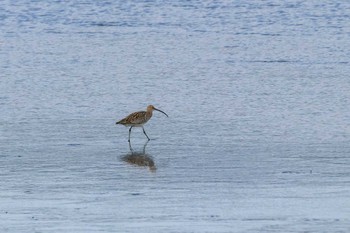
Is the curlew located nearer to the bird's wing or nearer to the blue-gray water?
the bird's wing

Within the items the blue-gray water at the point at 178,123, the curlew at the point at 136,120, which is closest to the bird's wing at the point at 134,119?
the curlew at the point at 136,120

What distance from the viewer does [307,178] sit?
38.7 ft

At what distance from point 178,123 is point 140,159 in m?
2.18

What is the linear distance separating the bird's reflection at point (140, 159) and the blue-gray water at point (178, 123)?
39 mm

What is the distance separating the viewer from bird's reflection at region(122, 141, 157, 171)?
12812 millimetres

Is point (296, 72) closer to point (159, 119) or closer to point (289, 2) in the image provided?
point (159, 119)

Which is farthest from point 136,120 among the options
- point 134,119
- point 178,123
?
point 178,123

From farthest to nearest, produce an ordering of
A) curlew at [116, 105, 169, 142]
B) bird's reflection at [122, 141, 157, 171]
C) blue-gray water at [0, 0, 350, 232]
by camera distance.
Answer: curlew at [116, 105, 169, 142] → bird's reflection at [122, 141, 157, 171] → blue-gray water at [0, 0, 350, 232]

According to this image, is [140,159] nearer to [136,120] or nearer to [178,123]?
[136,120]

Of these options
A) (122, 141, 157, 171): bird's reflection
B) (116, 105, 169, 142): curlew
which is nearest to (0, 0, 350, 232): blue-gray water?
(122, 141, 157, 171): bird's reflection

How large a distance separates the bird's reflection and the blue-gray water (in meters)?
0.04

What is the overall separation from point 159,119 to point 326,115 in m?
2.07

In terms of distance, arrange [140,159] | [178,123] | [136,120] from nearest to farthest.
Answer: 1. [140,159]
2. [136,120]
3. [178,123]

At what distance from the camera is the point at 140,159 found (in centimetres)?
1320
